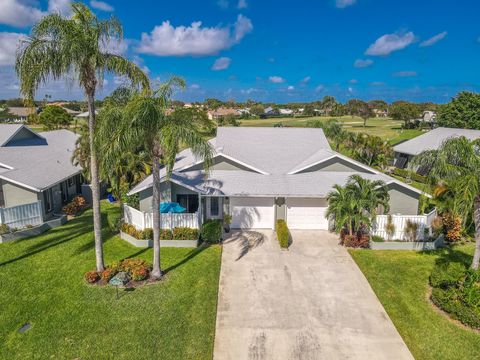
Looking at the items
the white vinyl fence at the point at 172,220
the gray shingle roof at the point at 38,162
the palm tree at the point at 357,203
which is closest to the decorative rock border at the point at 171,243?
the white vinyl fence at the point at 172,220

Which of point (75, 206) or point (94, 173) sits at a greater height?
point (94, 173)

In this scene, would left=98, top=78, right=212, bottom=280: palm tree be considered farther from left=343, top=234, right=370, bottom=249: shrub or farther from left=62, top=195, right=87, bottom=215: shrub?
left=62, top=195, right=87, bottom=215: shrub

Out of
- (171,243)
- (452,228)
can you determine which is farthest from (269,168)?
(452,228)

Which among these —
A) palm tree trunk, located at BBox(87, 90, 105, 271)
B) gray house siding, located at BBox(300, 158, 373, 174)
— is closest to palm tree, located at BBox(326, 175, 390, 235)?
gray house siding, located at BBox(300, 158, 373, 174)

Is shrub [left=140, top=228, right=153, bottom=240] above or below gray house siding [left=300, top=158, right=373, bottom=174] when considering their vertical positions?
below

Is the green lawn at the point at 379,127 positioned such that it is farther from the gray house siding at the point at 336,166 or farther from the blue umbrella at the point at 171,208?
the blue umbrella at the point at 171,208

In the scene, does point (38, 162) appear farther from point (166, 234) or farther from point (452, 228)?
point (452, 228)
